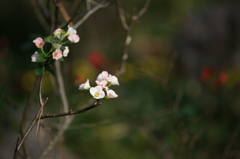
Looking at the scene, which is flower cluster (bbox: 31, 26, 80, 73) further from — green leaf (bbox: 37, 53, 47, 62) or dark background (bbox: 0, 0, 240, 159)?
dark background (bbox: 0, 0, 240, 159)

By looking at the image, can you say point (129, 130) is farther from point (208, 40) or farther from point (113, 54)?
point (113, 54)

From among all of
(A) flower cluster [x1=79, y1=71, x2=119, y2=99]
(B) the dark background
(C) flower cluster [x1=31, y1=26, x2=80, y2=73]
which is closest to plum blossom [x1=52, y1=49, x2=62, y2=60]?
(C) flower cluster [x1=31, y1=26, x2=80, y2=73]

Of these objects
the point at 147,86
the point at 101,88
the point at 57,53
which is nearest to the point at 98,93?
the point at 101,88

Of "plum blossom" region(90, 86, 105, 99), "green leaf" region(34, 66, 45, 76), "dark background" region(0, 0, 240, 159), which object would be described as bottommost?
"dark background" region(0, 0, 240, 159)

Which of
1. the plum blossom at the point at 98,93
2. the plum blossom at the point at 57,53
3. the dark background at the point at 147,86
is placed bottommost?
the dark background at the point at 147,86

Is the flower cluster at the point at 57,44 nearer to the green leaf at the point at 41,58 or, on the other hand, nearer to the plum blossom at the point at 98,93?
the green leaf at the point at 41,58

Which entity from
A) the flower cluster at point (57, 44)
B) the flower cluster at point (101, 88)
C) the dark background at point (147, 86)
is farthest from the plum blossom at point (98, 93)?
the dark background at point (147, 86)

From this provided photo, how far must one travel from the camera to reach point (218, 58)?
3.47m

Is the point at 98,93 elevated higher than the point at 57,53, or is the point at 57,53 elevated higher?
the point at 57,53

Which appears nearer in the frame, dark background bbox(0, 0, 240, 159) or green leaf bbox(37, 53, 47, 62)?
green leaf bbox(37, 53, 47, 62)

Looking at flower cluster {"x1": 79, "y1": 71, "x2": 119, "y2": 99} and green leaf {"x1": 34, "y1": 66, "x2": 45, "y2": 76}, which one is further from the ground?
green leaf {"x1": 34, "y1": 66, "x2": 45, "y2": 76}

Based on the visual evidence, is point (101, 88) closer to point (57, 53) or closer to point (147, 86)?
point (57, 53)

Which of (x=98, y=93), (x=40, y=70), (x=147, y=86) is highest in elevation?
(x=40, y=70)

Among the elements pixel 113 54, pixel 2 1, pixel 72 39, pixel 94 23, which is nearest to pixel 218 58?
pixel 113 54
